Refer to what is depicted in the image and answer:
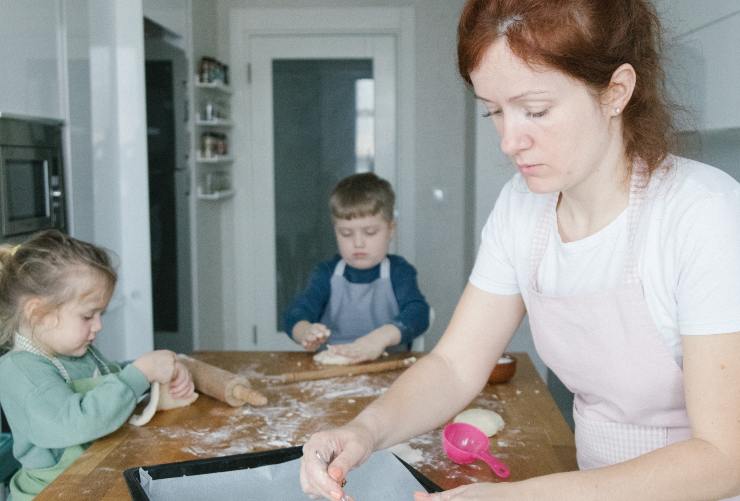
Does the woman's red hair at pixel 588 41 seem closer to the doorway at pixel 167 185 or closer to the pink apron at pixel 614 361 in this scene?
the pink apron at pixel 614 361

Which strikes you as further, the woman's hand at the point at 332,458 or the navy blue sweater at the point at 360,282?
the navy blue sweater at the point at 360,282

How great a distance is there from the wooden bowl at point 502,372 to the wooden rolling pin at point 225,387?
465mm

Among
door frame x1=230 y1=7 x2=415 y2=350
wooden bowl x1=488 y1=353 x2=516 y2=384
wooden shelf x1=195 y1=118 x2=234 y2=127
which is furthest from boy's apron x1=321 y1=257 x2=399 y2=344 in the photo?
door frame x1=230 y1=7 x2=415 y2=350

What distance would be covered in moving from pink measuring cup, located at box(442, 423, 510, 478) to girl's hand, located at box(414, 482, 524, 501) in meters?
0.33

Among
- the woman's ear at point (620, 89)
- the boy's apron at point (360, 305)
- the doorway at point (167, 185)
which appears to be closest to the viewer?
the woman's ear at point (620, 89)

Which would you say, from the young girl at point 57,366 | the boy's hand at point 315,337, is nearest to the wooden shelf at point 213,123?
the boy's hand at point 315,337

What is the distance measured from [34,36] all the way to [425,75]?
225 cm

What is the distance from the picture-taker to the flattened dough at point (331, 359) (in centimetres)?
175

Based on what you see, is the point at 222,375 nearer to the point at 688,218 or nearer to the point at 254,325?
the point at 688,218

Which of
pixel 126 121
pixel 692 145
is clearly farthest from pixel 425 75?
pixel 692 145

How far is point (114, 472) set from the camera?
1128 mm

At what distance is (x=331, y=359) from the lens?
176cm

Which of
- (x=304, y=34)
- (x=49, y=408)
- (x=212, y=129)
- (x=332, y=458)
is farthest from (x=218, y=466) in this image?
(x=304, y=34)

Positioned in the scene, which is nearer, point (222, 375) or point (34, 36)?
point (222, 375)
